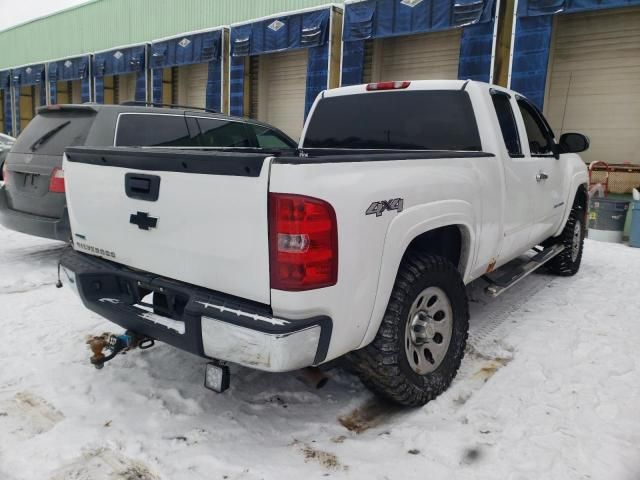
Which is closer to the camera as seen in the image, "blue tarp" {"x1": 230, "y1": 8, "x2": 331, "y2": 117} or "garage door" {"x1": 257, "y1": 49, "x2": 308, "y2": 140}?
"blue tarp" {"x1": 230, "y1": 8, "x2": 331, "y2": 117}

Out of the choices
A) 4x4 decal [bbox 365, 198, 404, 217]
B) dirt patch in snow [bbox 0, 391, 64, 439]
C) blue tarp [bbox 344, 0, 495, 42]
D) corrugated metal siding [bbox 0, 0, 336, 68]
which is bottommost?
dirt patch in snow [bbox 0, 391, 64, 439]

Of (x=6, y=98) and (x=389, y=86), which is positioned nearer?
(x=389, y=86)

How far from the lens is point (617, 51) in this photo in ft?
31.8

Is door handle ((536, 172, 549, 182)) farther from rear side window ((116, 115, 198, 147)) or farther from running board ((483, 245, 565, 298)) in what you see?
rear side window ((116, 115, 198, 147))

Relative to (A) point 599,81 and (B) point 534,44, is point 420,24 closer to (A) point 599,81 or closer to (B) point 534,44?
(B) point 534,44

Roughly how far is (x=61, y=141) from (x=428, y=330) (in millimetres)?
4220

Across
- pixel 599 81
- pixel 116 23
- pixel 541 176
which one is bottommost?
pixel 541 176

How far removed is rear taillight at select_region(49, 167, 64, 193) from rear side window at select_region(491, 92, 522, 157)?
161 inches

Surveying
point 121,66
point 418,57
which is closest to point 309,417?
point 418,57

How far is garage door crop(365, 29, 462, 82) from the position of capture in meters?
12.1

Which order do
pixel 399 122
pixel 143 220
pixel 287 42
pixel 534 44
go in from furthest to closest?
pixel 287 42 → pixel 534 44 → pixel 399 122 → pixel 143 220

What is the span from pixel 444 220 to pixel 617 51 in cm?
952

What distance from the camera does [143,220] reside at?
238cm

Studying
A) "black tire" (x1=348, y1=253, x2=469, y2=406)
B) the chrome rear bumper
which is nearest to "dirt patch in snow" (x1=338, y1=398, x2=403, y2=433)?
"black tire" (x1=348, y1=253, x2=469, y2=406)
